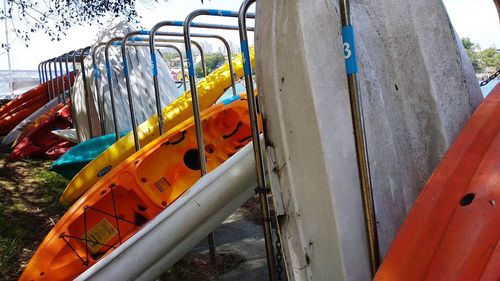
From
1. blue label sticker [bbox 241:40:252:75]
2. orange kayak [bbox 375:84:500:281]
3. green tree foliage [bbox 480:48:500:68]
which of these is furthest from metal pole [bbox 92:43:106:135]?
orange kayak [bbox 375:84:500:281]

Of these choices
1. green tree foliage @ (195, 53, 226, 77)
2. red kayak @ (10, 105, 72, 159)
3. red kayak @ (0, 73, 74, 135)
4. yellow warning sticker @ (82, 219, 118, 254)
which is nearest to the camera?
yellow warning sticker @ (82, 219, 118, 254)

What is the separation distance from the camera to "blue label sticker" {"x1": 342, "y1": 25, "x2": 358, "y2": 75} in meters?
1.63

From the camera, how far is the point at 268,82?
6.07ft

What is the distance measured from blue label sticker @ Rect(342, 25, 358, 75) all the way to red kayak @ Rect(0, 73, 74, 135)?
9.92 m

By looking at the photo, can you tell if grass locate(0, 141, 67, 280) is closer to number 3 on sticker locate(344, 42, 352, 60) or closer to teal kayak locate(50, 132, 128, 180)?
teal kayak locate(50, 132, 128, 180)

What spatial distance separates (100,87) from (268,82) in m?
4.63

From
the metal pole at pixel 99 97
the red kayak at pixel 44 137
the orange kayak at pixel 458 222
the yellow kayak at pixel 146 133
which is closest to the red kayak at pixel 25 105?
the red kayak at pixel 44 137

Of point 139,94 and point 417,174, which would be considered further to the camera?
point 139,94

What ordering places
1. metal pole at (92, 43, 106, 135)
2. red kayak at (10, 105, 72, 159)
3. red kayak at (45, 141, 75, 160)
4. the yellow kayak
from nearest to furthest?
the yellow kayak → metal pole at (92, 43, 106, 135) → red kayak at (45, 141, 75, 160) → red kayak at (10, 105, 72, 159)

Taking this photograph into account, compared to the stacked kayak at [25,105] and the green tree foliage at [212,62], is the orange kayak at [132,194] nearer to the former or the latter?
the green tree foliage at [212,62]

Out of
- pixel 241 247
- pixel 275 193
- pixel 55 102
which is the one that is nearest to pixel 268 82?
pixel 275 193

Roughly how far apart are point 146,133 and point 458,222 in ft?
12.5

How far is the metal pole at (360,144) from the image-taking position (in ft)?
5.33

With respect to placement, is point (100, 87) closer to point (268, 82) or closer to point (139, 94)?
point (139, 94)
